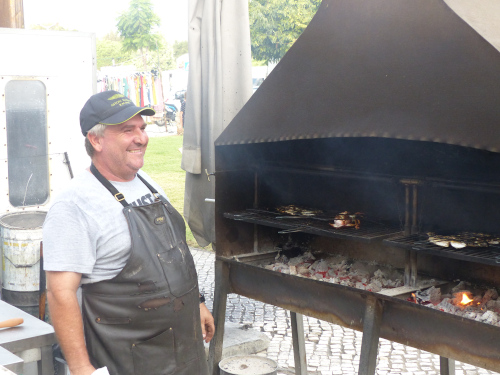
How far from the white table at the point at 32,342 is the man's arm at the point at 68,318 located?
0.27 metres

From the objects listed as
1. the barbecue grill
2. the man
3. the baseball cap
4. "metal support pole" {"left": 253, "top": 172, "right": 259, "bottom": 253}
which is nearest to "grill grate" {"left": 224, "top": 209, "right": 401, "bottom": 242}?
the barbecue grill

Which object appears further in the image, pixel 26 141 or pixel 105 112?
pixel 26 141

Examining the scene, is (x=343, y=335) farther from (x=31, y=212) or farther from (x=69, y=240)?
(x=69, y=240)

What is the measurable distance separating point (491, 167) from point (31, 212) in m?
3.17

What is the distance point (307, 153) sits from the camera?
13.7 feet

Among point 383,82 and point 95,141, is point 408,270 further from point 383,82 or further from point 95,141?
point 95,141

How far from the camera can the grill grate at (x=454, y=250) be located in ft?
8.87

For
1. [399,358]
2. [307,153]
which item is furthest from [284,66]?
[399,358]

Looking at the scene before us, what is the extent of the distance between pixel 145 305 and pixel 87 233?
14.8 inches

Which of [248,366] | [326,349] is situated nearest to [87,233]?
[248,366]

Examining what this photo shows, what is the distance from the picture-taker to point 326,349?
4.70 metres

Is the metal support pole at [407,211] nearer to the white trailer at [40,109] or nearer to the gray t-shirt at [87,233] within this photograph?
the gray t-shirt at [87,233]

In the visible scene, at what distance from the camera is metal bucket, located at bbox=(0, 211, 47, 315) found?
163 inches

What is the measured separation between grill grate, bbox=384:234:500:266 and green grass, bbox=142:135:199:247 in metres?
5.36
